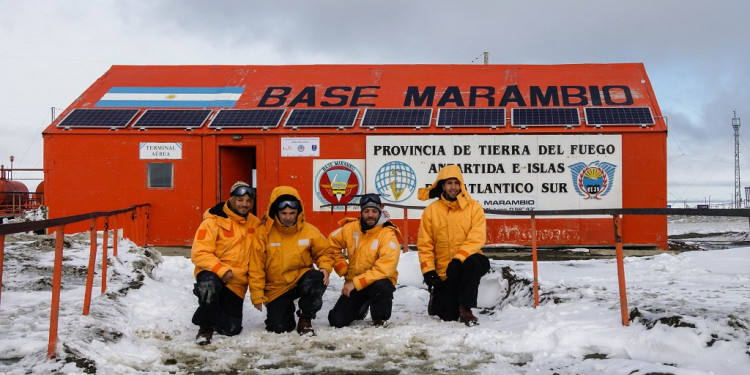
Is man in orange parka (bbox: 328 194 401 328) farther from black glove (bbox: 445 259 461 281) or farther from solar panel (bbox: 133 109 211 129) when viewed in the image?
solar panel (bbox: 133 109 211 129)

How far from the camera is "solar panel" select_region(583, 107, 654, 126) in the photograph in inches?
496

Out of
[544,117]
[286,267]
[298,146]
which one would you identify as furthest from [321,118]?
[286,267]

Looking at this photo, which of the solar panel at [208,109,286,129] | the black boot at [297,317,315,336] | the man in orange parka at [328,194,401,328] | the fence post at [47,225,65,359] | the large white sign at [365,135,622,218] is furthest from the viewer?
the solar panel at [208,109,286,129]

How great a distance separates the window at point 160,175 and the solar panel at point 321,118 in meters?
2.62

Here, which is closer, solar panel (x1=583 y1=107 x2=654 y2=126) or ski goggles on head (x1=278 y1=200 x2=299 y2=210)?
ski goggles on head (x1=278 y1=200 x2=299 y2=210)

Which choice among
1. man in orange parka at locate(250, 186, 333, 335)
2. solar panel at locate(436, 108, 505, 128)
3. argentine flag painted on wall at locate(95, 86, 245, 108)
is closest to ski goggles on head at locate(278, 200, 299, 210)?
man in orange parka at locate(250, 186, 333, 335)

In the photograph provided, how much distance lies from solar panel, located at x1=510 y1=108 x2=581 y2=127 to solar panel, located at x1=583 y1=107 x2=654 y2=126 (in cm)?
31

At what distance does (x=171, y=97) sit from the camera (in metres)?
13.9

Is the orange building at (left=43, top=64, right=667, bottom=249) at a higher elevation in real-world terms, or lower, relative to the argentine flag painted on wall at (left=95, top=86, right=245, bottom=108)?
lower

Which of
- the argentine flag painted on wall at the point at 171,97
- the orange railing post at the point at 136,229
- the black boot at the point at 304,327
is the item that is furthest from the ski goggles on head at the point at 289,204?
the argentine flag painted on wall at the point at 171,97

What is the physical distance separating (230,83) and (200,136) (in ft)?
7.01

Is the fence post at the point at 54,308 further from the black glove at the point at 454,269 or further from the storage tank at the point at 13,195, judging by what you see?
the storage tank at the point at 13,195

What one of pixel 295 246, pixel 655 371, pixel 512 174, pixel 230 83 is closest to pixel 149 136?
pixel 230 83

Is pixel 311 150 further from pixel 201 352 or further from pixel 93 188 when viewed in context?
pixel 201 352
